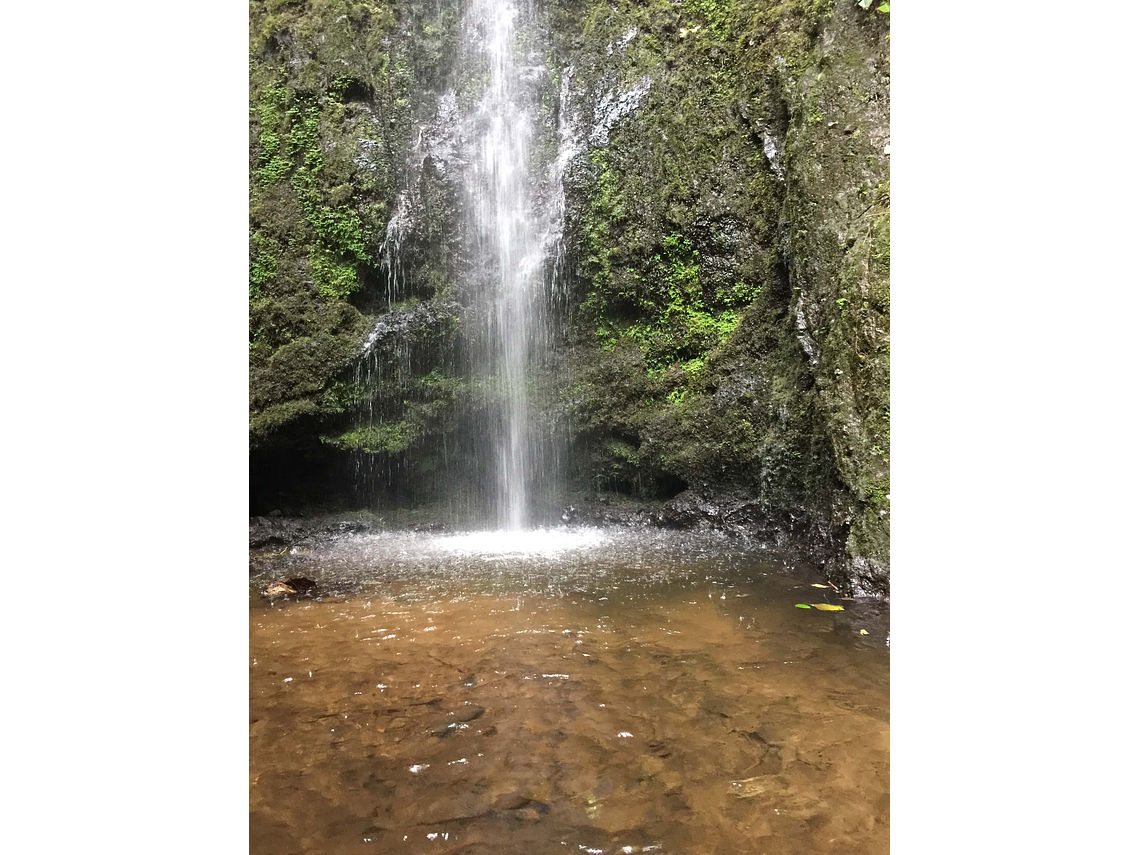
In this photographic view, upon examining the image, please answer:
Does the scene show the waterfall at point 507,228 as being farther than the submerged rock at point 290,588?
Yes

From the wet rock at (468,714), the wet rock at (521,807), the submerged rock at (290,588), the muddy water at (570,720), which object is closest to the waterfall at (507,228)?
the submerged rock at (290,588)

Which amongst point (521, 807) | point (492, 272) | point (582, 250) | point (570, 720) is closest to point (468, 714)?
point (570, 720)

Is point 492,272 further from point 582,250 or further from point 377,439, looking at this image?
point 377,439

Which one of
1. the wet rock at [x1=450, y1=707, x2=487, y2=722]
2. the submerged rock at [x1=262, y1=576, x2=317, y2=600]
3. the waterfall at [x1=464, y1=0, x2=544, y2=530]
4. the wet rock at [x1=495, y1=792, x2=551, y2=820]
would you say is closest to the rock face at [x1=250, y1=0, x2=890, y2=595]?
the waterfall at [x1=464, y1=0, x2=544, y2=530]

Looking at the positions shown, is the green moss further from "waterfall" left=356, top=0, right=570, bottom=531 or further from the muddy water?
the muddy water

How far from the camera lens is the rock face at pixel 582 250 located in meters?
7.24

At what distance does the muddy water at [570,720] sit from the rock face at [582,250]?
9.53ft

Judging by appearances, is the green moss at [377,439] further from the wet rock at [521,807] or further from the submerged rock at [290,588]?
the wet rock at [521,807]

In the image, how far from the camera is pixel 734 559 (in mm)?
5781

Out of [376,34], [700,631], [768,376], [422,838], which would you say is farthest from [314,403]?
[422,838]

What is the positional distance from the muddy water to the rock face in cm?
290
